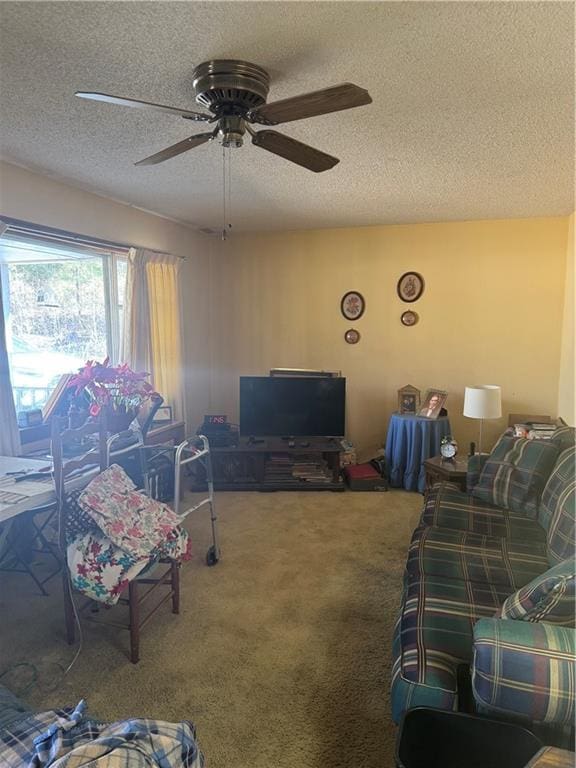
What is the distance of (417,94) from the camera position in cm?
194

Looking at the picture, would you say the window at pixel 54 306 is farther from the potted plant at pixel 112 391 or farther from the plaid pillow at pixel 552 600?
the plaid pillow at pixel 552 600

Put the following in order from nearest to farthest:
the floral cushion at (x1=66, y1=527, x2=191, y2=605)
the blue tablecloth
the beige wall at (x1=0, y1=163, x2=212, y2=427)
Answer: the floral cushion at (x1=66, y1=527, x2=191, y2=605)
the beige wall at (x1=0, y1=163, x2=212, y2=427)
the blue tablecloth

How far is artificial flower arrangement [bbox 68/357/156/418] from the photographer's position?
2279mm

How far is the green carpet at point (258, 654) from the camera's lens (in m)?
1.73

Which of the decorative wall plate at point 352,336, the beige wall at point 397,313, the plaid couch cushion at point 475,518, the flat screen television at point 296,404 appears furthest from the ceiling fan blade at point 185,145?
the decorative wall plate at point 352,336

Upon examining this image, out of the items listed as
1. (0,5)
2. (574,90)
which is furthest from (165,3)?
(574,90)

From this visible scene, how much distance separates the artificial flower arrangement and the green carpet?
1.14m

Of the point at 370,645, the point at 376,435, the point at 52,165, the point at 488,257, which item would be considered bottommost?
the point at 370,645

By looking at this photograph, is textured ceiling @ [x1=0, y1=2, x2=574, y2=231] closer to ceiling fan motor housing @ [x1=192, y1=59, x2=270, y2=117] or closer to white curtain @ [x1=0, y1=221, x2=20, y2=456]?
ceiling fan motor housing @ [x1=192, y1=59, x2=270, y2=117]

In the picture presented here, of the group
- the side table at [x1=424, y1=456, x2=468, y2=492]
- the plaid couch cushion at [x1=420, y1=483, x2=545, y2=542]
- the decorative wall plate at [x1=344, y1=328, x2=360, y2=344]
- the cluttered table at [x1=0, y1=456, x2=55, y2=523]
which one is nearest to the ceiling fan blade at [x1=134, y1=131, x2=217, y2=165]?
the cluttered table at [x1=0, y1=456, x2=55, y2=523]

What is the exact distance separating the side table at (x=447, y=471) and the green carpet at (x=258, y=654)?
62cm

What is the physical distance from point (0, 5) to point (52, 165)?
153cm

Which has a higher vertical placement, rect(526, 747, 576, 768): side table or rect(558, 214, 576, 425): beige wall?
rect(558, 214, 576, 425): beige wall

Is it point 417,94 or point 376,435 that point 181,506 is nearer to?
point 376,435
